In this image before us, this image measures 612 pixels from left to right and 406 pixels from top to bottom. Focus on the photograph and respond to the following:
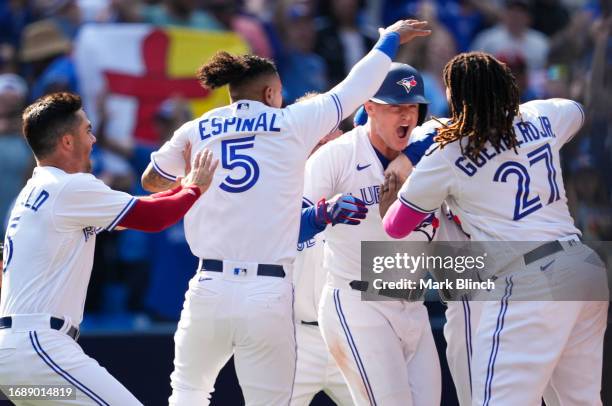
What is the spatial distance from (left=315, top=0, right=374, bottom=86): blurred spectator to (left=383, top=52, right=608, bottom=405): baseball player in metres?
4.62

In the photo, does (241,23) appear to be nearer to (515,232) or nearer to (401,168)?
(401,168)

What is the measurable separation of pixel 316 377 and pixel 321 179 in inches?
47.4

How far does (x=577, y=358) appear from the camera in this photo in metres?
4.28

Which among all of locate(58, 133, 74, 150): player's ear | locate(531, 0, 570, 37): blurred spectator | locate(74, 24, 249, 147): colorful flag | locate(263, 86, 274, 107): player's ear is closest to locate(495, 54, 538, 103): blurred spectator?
locate(531, 0, 570, 37): blurred spectator

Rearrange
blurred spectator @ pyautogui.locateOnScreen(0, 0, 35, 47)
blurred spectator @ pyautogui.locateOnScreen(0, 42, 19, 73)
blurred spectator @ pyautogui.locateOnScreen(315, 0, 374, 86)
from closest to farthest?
blurred spectator @ pyautogui.locateOnScreen(0, 42, 19, 73)
blurred spectator @ pyautogui.locateOnScreen(0, 0, 35, 47)
blurred spectator @ pyautogui.locateOnScreen(315, 0, 374, 86)

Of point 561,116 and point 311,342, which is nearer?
point 561,116

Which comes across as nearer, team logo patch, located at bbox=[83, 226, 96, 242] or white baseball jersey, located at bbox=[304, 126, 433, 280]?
team logo patch, located at bbox=[83, 226, 96, 242]

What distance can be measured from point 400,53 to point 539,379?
514cm

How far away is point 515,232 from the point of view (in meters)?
4.31

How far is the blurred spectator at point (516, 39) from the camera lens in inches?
361

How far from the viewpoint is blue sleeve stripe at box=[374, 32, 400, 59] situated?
4.81 metres

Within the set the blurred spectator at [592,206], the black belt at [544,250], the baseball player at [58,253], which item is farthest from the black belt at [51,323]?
the blurred spectator at [592,206]

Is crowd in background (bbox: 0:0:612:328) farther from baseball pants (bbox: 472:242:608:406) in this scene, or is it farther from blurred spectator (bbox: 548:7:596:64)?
baseball pants (bbox: 472:242:608:406)

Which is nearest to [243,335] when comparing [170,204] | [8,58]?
[170,204]
